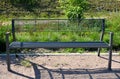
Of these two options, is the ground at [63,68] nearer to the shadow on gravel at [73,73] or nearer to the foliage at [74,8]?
the shadow on gravel at [73,73]

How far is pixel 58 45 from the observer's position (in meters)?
5.67

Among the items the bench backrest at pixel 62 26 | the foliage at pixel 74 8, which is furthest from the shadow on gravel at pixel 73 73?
the foliage at pixel 74 8

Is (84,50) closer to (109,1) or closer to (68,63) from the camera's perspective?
(68,63)

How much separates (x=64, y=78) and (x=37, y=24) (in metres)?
1.92

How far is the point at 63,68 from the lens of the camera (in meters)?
5.91

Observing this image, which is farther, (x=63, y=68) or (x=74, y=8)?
(x=74, y=8)

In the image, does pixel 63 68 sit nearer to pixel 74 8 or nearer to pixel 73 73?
pixel 73 73

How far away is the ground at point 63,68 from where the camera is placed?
5520 mm

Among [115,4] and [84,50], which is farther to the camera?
[115,4]

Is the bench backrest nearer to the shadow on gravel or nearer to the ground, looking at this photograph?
the ground

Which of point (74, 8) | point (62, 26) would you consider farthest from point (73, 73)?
point (74, 8)

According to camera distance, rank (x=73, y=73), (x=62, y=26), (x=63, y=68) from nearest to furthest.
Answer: (x=73, y=73) → (x=63, y=68) → (x=62, y=26)

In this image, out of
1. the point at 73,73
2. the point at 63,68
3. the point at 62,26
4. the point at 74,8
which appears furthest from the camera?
the point at 74,8

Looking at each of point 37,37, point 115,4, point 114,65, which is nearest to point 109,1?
point 115,4
